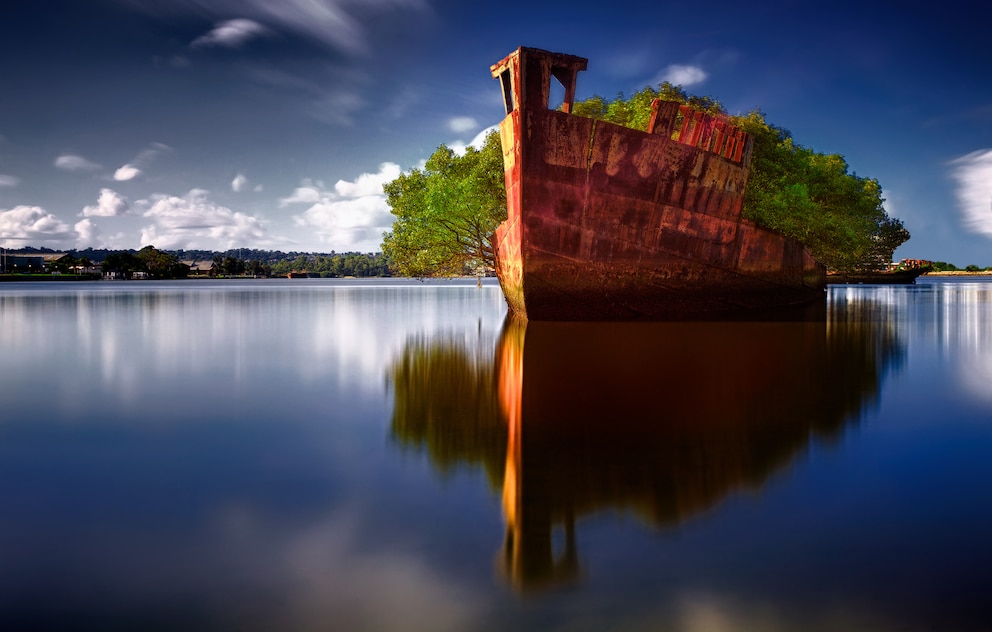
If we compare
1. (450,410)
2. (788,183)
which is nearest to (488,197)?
(788,183)

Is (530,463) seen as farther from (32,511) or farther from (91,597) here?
(32,511)

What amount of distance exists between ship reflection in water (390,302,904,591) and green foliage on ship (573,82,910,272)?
1573cm

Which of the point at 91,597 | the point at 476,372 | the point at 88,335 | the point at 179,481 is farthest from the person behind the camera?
the point at 88,335

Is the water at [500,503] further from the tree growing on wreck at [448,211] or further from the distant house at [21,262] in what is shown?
the distant house at [21,262]

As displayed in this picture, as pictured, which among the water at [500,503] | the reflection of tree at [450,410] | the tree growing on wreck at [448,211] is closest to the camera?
the water at [500,503]

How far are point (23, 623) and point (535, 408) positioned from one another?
174 inches

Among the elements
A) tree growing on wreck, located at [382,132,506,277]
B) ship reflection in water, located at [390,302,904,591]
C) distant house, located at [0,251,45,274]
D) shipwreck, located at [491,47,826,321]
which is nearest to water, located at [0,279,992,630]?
ship reflection in water, located at [390,302,904,591]

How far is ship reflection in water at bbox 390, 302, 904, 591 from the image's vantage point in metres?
3.24

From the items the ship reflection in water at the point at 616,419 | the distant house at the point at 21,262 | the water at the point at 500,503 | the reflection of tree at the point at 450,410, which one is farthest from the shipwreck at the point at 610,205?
the distant house at the point at 21,262

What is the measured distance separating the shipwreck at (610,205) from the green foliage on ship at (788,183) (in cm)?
896

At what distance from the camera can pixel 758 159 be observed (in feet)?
92.2

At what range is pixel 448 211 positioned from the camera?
976 inches

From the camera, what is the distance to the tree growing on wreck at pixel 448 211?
2497 cm

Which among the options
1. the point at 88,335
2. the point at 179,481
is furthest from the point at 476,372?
the point at 88,335
